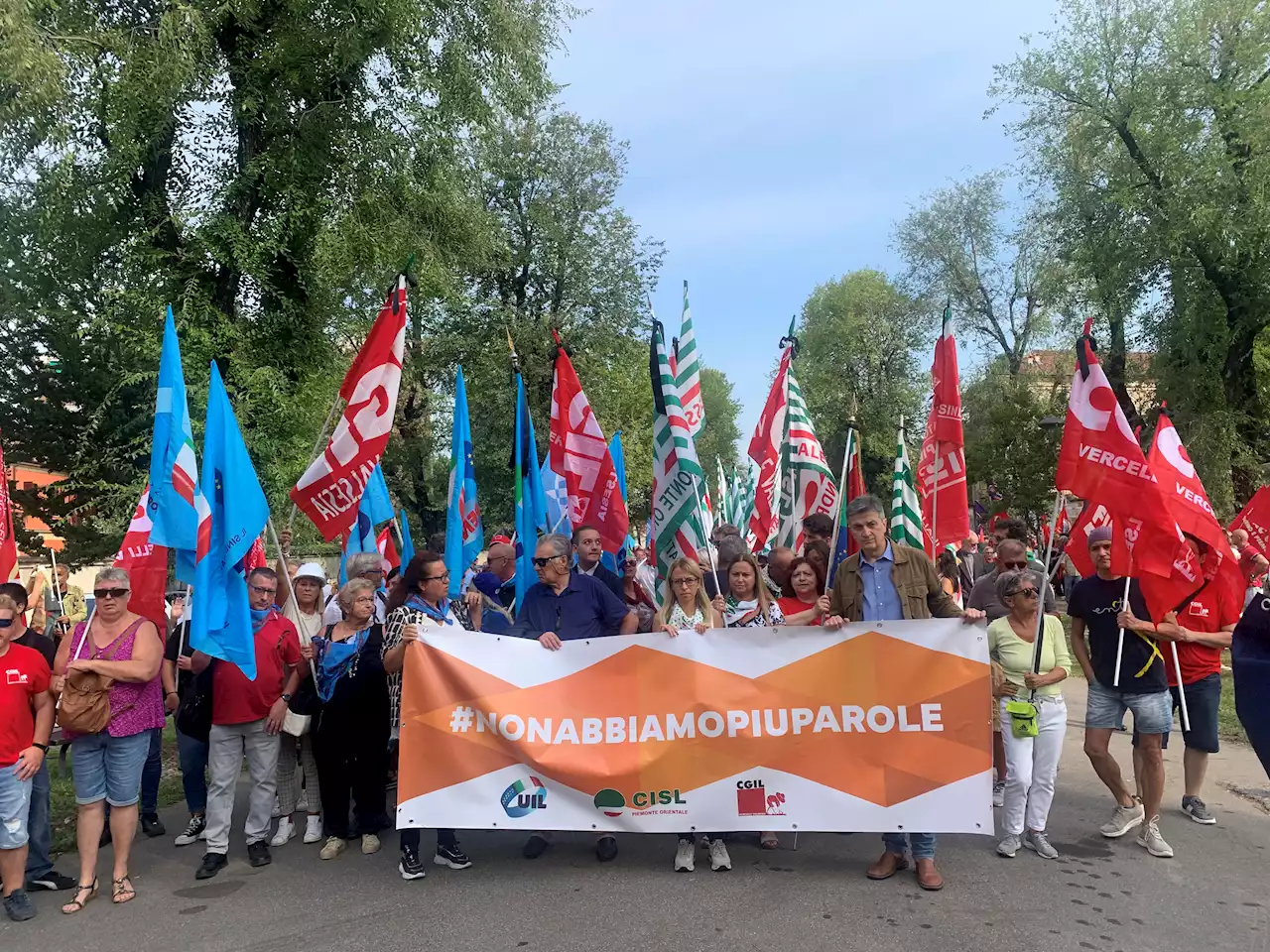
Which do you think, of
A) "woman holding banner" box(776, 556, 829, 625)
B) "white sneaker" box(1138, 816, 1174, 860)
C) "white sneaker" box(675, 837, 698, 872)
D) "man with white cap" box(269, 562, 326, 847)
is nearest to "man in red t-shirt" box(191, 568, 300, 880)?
"man with white cap" box(269, 562, 326, 847)

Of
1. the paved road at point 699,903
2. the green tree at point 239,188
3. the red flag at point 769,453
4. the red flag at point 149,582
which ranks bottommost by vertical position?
the paved road at point 699,903

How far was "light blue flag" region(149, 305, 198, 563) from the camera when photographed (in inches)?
235

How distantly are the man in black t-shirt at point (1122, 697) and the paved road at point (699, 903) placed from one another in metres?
0.23

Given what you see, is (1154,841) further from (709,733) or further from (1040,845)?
(709,733)

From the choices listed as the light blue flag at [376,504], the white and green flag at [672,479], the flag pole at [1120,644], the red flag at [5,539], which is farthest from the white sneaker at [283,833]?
the flag pole at [1120,644]

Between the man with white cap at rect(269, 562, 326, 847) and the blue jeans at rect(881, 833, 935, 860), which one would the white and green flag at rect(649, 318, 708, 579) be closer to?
the blue jeans at rect(881, 833, 935, 860)

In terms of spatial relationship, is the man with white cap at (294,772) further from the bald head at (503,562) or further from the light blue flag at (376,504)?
the light blue flag at (376,504)

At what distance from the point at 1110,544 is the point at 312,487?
552cm

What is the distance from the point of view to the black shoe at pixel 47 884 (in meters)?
5.56

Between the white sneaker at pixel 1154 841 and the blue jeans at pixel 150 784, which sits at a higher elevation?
the blue jeans at pixel 150 784

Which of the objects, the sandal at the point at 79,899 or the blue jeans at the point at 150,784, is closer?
the sandal at the point at 79,899

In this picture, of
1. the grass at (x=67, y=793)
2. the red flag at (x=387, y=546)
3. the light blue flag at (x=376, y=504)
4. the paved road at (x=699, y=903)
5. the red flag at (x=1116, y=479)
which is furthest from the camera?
the red flag at (x=387, y=546)

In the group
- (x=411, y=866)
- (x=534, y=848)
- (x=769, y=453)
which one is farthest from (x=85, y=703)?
(x=769, y=453)

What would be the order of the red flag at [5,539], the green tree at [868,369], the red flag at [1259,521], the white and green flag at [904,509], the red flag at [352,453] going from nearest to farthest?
1. the red flag at [5,539]
2. the red flag at [352,453]
3. the white and green flag at [904,509]
4. the red flag at [1259,521]
5. the green tree at [868,369]
